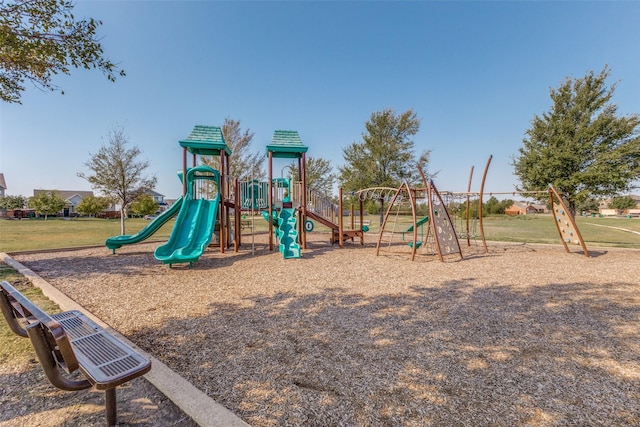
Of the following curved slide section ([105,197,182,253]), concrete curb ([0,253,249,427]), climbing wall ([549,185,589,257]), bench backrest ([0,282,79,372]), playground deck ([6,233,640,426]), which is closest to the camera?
bench backrest ([0,282,79,372])

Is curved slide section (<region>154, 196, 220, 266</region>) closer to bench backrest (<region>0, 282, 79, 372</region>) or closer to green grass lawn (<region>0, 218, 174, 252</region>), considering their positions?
bench backrest (<region>0, 282, 79, 372</region>)

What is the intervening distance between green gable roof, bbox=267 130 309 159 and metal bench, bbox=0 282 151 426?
9.45 meters

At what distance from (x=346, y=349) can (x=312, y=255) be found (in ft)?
23.2

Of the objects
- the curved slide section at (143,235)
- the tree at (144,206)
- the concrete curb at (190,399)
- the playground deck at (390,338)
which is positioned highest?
the tree at (144,206)

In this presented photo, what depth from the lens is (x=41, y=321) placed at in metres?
1.94

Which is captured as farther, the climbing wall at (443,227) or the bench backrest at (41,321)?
the climbing wall at (443,227)

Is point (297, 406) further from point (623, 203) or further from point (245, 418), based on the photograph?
point (623, 203)

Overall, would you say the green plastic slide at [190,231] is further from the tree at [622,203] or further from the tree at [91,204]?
→ the tree at [622,203]

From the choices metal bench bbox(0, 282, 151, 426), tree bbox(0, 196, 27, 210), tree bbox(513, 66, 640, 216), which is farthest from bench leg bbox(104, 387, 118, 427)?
tree bbox(0, 196, 27, 210)

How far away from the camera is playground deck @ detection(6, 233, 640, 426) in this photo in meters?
2.47

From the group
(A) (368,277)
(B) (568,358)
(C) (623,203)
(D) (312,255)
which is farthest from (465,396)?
(C) (623,203)

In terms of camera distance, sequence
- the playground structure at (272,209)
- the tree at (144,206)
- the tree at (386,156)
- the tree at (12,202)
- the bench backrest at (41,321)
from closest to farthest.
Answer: the bench backrest at (41,321) → the playground structure at (272,209) → the tree at (386,156) → the tree at (144,206) → the tree at (12,202)

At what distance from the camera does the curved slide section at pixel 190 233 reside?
7.92 m

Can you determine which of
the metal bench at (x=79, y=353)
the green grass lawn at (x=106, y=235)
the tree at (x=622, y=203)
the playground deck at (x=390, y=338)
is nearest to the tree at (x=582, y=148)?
the green grass lawn at (x=106, y=235)
